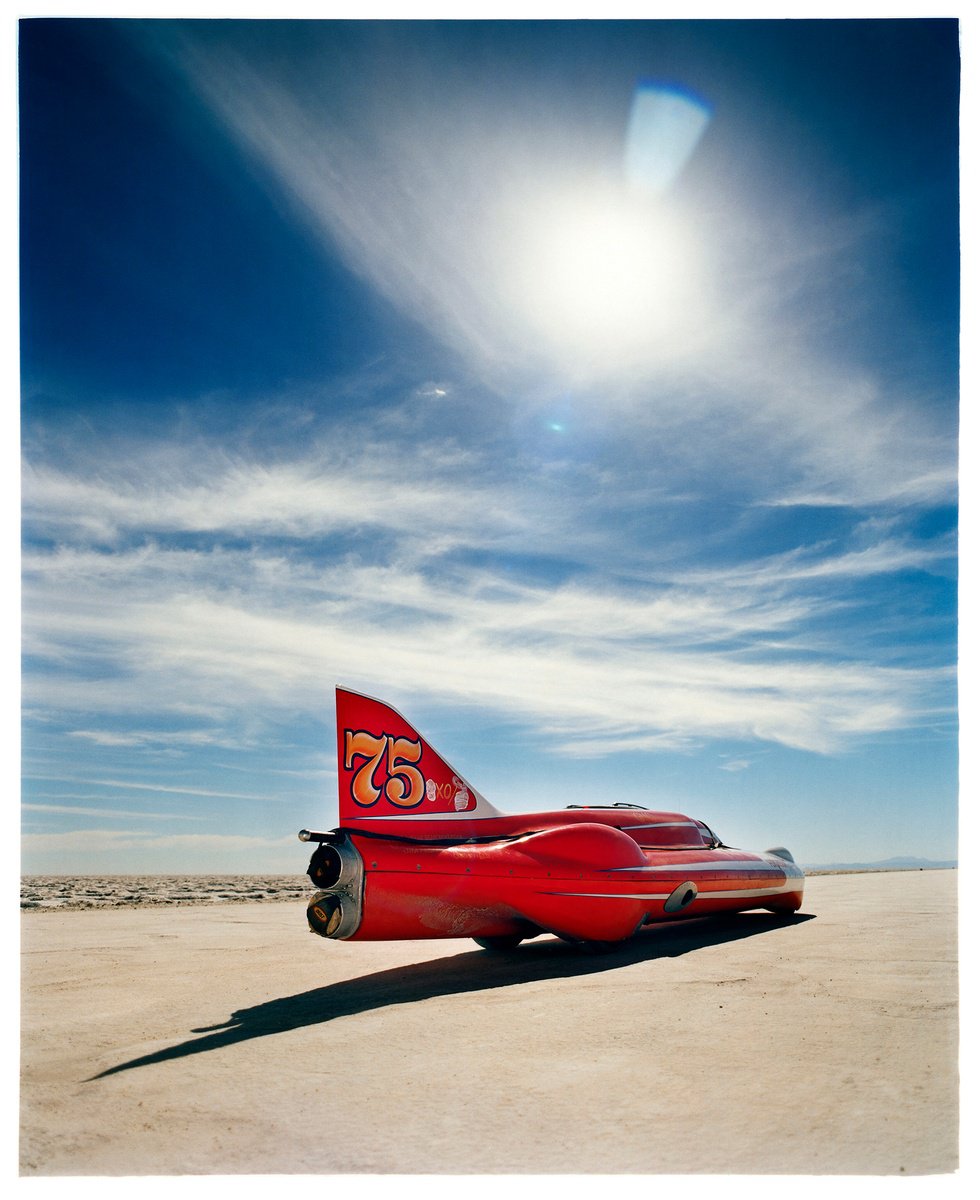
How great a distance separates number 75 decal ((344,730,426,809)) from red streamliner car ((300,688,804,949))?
0.02 metres

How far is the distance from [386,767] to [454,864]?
1.86 m

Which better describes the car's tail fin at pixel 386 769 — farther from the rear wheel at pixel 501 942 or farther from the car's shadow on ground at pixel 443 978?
the car's shadow on ground at pixel 443 978

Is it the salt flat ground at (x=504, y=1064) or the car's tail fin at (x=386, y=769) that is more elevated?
the car's tail fin at (x=386, y=769)

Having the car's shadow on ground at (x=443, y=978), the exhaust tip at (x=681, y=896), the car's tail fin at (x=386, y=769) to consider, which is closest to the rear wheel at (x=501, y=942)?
the car's shadow on ground at (x=443, y=978)

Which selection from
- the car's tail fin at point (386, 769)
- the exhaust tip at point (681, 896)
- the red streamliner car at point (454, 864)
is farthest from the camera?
the exhaust tip at point (681, 896)

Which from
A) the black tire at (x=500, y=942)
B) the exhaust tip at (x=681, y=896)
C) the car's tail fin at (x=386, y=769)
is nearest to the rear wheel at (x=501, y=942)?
the black tire at (x=500, y=942)

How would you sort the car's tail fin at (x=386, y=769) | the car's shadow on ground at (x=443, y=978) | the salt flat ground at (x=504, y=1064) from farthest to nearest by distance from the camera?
the car's tail fin at (x=386, y=769) < the car's shadow on ground at (x=443, y=978) < the salt flat ground at (x=504, y=1064)

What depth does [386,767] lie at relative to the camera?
1269cm

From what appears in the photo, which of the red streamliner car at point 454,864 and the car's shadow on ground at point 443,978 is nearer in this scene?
the car's shadow on ground at point 443,978

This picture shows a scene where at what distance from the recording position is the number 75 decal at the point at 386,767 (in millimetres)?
12247

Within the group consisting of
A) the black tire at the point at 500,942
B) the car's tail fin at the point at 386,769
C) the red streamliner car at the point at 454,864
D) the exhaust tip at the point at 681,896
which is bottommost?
the black tire at the point at 500,942

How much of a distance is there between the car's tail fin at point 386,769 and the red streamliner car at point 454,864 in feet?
0.05

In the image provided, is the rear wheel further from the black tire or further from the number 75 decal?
the number 75 decal

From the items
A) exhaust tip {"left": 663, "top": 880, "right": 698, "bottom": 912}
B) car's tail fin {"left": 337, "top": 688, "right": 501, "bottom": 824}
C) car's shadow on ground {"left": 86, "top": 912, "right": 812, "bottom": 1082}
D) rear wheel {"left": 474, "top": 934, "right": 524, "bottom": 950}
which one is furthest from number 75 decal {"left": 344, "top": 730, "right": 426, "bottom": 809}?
exhaust tip {"left": 663, "top": 880, "right": 698, "bottom": 912}
